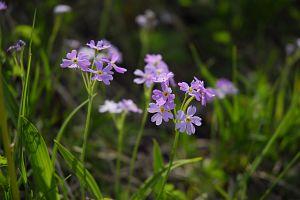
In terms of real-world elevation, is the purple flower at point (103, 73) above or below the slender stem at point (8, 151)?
above

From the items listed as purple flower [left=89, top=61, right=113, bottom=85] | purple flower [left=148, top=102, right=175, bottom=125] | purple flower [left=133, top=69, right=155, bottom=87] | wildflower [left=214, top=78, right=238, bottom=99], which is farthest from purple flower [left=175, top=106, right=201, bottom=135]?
wildflower [left=214, top=78, right=238, bottom=99]

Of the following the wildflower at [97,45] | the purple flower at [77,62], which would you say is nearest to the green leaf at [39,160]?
the purple flower at [77,62]

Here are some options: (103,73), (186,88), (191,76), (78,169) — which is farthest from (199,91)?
(191,76)

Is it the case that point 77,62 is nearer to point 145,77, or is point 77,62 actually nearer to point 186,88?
point 186,88

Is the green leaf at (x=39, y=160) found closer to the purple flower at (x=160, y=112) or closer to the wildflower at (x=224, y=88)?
the purple flower at (x=160, y=112)

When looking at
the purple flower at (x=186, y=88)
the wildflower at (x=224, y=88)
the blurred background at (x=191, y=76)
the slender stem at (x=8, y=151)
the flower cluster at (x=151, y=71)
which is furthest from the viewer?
the wildflower at (x=224, y=88)

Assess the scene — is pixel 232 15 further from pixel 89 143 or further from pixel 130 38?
pixel 89 143
